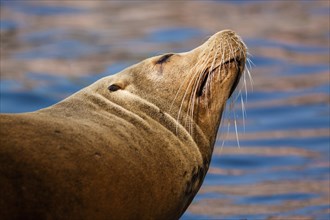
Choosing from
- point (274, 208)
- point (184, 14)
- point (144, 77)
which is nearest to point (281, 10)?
point (184, 14)

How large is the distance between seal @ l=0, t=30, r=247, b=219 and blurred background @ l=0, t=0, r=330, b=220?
6.16 feet

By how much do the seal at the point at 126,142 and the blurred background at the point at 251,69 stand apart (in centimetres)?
188

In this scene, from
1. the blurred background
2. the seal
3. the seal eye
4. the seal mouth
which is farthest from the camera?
the blurred background

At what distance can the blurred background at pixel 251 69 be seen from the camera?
932cm

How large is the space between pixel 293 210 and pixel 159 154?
319 cm

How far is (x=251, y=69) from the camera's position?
13.4 metres

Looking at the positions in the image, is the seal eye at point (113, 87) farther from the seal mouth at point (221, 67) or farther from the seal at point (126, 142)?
the seal mouth at point (221, 67)

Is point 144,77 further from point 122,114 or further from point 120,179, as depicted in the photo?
point 120,179

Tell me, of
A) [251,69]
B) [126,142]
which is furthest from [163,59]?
[251,69]

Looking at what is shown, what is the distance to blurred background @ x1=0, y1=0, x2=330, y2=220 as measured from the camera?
9.32 metres

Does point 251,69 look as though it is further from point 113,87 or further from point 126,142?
point 126,142

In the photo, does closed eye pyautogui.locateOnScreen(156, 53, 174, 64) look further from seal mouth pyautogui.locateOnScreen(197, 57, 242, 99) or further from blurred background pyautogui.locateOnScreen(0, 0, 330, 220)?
blurred background pyautogui.locateOnScreen(0, 0, 330, 220)

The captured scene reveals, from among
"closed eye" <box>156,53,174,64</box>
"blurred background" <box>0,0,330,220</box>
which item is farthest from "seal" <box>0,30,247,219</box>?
"blurred background" <box>0,0,330,220</box>

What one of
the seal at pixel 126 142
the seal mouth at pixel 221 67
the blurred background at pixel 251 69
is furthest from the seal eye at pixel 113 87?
the blurred background at pixel 251 69
